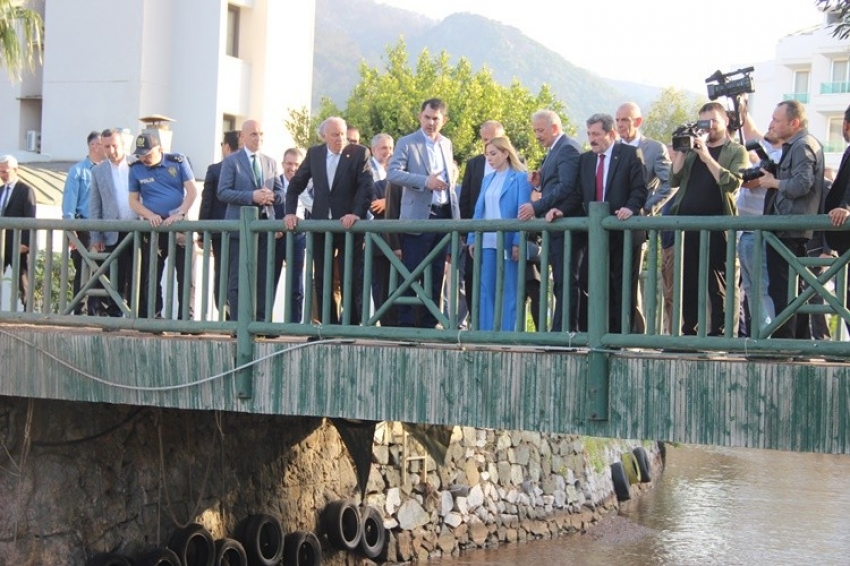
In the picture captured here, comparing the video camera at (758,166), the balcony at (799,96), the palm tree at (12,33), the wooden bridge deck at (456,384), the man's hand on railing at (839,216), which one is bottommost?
the wooden bridge deck at (456,384)

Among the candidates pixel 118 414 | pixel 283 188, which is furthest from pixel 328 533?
pixel 283 188

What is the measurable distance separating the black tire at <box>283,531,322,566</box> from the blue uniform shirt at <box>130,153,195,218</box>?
16.2 feet

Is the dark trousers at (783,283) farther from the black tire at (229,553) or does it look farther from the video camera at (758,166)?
the black tire at (229,553)

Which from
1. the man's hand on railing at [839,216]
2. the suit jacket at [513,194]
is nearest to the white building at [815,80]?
the suit jacket at [513,194]

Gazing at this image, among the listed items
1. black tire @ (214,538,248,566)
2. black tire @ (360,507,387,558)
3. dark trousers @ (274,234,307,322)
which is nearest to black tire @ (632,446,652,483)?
black tire @ (360,507,387,558)

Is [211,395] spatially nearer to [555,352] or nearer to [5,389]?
[5,389]

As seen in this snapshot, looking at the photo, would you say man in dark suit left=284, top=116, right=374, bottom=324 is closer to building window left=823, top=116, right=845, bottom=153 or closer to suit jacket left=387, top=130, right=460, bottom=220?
suit jacket left=387, top=130, right=460, bottom=220

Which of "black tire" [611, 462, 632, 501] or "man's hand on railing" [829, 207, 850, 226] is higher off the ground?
"man's hand on railing" [829, 207, 850, 226]

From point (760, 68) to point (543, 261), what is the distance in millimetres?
59780

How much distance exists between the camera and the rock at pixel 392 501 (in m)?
18.5

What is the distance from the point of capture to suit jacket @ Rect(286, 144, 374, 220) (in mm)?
11492

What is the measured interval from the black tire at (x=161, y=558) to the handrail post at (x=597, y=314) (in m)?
6.18

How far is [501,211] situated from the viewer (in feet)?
35.4

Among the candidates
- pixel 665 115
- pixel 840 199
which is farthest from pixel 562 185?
pixel 665 115
